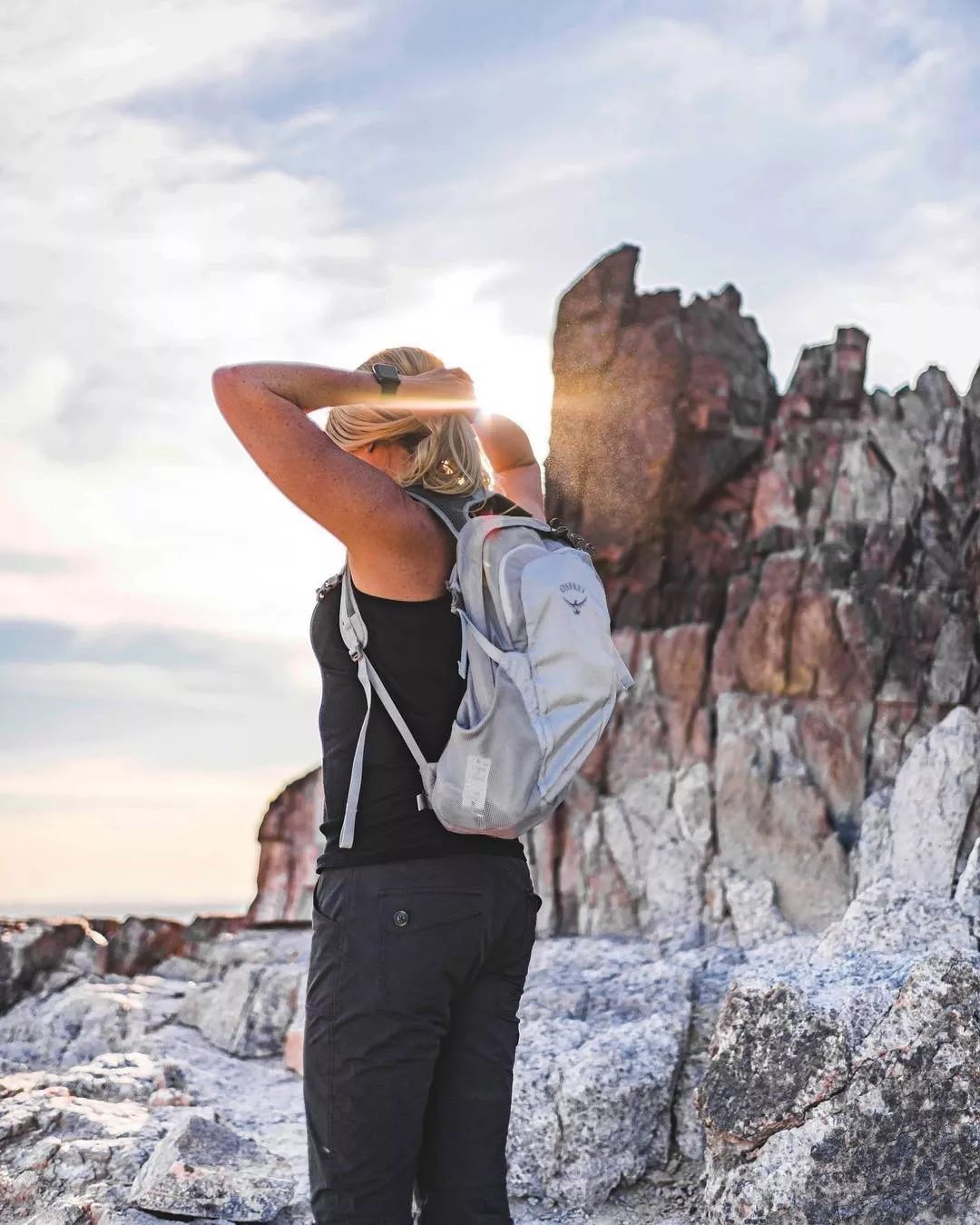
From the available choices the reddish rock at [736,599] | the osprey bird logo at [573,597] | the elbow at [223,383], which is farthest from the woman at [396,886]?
the reddish rock at [736,599]

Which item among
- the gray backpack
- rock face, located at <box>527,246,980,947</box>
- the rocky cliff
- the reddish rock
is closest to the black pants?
the gray backpack

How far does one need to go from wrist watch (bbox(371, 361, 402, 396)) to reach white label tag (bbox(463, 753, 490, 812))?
833mm

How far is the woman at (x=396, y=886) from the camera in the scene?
2.62m

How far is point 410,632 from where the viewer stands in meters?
2.79

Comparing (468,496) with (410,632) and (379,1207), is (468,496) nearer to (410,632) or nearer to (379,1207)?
(410,632)

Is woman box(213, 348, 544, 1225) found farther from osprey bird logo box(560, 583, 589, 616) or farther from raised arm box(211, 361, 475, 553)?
osprey bird logo box(560, 583, 589, 616)

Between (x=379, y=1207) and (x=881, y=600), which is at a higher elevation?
(x=881, y=600)

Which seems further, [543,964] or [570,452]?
[570,452]

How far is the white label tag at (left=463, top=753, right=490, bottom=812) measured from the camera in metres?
Answer: 2.64

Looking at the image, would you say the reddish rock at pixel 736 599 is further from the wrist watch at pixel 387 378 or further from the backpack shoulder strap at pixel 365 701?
the wrist watch at pixel 387 378

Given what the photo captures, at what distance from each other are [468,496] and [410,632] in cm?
38

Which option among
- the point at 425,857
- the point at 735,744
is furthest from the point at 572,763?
the point at 735,744

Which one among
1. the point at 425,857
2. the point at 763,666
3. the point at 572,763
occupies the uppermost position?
the point at 763,666

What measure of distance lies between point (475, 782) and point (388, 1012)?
0.50 m
